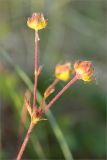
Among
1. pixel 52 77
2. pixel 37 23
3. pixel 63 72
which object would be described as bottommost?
pixel 52 77

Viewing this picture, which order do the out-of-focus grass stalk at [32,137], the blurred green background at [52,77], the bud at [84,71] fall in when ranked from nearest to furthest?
the bud at [84,71] → the out-of-focus grass stalk at [32,137] → the blurred green background at [52,77]

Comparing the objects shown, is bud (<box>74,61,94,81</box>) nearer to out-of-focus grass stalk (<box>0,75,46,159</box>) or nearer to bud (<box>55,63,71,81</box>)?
bud (<box>55,63,71,81</box>)

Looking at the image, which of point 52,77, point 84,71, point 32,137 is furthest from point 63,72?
point 52,77

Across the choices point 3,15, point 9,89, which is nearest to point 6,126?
point 9,89

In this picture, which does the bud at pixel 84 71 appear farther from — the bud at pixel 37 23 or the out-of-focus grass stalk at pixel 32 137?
the out-of-focus grass stalk at pixel 32 137

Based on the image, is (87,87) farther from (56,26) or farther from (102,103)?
(56,26)

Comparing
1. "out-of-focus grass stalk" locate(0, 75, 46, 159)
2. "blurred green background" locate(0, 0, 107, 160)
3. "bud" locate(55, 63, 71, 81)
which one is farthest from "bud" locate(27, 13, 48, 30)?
"out-of-focus grass stalk" locate(0, 75, 46, 159)

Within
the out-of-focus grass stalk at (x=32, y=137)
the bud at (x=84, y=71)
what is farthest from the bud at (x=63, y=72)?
the out-of-focus grass stalk at (x=32, y=137)

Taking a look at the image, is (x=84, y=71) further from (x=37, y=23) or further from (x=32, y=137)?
(x=32, y=137)

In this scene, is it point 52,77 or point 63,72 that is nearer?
point 63,72

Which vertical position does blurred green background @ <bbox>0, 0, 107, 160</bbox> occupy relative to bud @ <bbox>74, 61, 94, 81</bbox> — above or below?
below
